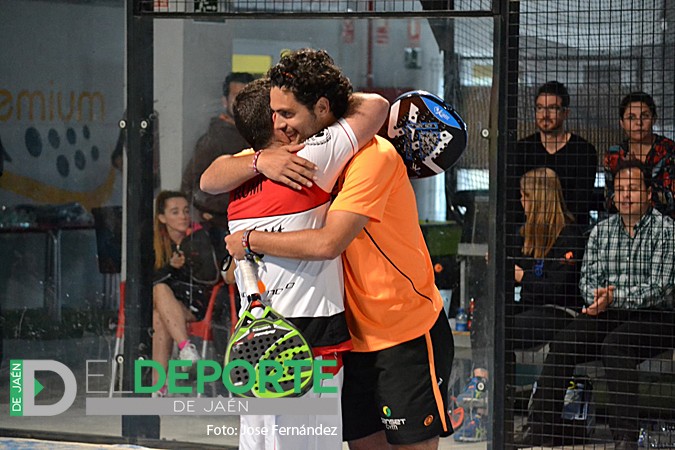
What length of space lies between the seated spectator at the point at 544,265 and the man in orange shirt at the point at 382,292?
167 centimetres

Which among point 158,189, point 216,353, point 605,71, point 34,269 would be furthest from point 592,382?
point 34,269

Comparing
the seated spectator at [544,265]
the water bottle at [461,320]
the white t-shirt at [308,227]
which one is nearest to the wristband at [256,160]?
the white t-shirt at [308,227]

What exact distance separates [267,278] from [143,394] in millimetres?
2411

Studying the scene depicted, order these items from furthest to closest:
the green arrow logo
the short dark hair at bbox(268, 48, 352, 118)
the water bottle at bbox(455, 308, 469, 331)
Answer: the green arrow logo, the water bottle at bbox(455, 308, 469, 331), the short dark hair at bbox(268, 48, 352, 118)

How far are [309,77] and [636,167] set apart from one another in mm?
2258

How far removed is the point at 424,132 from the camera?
378 cm

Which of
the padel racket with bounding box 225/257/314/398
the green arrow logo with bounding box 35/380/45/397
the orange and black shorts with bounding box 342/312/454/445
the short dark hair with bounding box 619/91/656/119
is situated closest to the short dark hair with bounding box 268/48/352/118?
the padel racket with bounding box 225/257/314/398

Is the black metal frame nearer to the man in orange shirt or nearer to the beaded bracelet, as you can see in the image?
the man in orange shirt

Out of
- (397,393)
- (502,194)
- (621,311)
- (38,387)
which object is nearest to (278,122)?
(397,393)

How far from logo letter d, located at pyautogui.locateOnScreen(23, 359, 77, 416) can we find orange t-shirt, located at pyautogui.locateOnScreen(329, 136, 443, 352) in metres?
2.74

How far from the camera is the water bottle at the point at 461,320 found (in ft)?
17.8

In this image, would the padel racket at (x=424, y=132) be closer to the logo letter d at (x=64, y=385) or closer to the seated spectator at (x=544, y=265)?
the seated spectator at (x=544, y=265)

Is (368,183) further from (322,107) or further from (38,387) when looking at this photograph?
(38,387)

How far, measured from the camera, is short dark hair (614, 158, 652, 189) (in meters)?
5.19
